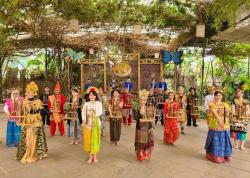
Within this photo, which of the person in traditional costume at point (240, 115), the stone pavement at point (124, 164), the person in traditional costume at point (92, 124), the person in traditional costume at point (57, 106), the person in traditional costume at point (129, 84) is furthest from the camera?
the person in traditional costume at point (129, 84)

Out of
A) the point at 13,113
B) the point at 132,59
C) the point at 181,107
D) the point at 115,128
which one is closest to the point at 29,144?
the point at 13,113

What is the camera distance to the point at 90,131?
5035mm

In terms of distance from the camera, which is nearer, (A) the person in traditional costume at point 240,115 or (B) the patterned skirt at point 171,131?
(A) the person in traditional costume at point 240,115

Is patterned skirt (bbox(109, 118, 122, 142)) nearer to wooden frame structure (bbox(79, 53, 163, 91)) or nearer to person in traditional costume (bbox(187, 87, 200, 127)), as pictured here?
person in traditional costume (bbox(187, 87, 200, 127))

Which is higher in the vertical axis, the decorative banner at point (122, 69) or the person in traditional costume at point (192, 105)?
the decorative banner at point (122, 69)

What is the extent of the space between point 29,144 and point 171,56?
7.70 meters

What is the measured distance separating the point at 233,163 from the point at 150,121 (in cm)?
161

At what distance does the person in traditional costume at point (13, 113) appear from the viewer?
18.7 feet

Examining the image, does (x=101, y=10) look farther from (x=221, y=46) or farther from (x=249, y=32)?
(x=221, y=46)

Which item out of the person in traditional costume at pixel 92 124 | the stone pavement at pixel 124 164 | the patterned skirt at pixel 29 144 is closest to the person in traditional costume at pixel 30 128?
the patterned skirt at pixel 29 144

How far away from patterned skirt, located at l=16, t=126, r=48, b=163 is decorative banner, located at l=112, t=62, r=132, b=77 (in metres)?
7.27

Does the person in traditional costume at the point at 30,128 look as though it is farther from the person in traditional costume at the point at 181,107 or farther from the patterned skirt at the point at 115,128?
the person in traditional costume at the point at 181,107

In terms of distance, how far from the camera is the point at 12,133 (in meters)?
6.07

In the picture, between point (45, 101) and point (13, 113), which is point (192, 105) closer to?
point (45, 101)
